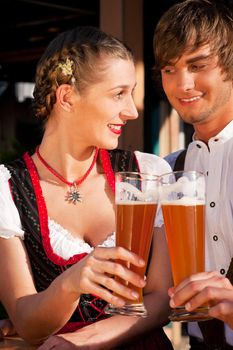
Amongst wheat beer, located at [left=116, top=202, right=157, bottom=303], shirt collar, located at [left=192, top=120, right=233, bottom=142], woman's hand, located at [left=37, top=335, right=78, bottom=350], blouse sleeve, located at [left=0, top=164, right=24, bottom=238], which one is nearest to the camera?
wheat beer, located at [left=116, top=202, right=157, bottom=303]

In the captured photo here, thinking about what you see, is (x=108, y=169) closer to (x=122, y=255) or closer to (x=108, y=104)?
(x=108, y=104)

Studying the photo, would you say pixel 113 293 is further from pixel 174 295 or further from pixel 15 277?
pixel 15 277

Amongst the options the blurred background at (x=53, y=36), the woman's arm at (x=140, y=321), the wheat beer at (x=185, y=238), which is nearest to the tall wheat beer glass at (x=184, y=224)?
the wheat beer at (x=185, y=238)

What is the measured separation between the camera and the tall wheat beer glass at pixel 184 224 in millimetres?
1664

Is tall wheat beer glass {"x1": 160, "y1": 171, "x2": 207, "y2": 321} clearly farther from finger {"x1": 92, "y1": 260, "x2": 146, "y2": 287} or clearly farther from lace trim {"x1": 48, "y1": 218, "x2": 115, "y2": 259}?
lace trim {"x1": 48, "y1": 218, "x2": 115, "y2": 259}

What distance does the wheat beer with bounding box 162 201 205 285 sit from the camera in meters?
1.66

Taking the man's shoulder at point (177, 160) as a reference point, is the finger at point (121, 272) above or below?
below

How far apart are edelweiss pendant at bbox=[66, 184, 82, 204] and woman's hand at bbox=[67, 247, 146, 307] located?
589 mm

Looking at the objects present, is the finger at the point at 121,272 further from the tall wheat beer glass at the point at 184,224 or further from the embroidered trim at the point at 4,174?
the embroidered trim at the point at 4,174

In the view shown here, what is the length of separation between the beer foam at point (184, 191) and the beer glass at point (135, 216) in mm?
43

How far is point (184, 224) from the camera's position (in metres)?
1.67

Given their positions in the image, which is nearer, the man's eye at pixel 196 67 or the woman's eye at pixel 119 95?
the woman's eye at pixel 119 95

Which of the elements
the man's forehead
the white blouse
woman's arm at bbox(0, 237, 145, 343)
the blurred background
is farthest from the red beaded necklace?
the blurred background

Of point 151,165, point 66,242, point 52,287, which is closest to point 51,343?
point 52,287
